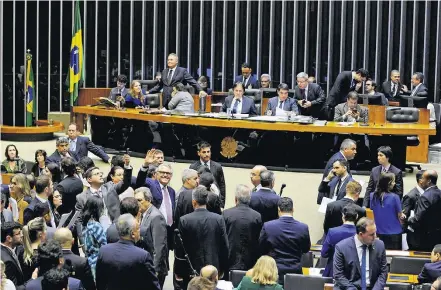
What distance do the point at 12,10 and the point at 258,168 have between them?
13.6m

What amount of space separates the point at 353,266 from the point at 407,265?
1.17m

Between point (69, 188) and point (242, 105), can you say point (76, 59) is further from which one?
point (69, 188)

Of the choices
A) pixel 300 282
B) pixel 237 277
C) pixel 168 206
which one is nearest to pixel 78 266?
pixel 237 277

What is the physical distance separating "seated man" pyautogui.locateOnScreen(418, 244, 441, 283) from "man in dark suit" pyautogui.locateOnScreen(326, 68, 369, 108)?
8289 millimetres

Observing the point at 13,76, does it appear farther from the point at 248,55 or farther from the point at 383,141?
the point at 383,141

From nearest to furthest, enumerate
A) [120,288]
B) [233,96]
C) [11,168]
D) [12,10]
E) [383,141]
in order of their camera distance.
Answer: [120,288]
[11,168]
[383,141]
[233,96]
[12,10]

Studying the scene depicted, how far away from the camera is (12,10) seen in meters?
23.7

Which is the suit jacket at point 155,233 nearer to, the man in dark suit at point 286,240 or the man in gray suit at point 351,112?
the man in dark suit at point 286,240

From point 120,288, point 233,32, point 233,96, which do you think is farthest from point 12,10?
point 120,288

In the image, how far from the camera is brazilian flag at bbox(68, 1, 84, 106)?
21.3 m

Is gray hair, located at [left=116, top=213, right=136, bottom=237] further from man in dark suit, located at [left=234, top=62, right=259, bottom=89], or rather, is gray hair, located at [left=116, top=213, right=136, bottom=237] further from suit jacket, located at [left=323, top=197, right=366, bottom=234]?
man in dark suit, located at [left=234, top=62, right=259, bottom=89]

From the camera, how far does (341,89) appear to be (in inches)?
707

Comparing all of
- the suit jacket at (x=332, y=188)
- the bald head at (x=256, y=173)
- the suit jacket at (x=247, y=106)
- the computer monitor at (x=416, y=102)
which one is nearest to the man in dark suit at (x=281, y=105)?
the suit jacket at (x=247, y=106)

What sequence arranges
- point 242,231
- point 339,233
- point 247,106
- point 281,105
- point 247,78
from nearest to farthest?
point 339,233, point 242,231, point 281,105, point 247,106, point 247,78
